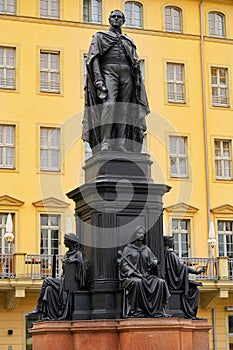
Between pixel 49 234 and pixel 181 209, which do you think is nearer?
pixel 49 234

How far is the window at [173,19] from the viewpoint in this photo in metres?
38.3

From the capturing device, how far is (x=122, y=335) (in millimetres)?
11922

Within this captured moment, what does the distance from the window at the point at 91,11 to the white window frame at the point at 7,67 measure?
3854 millimetres

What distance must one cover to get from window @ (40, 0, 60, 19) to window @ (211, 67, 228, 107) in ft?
24.8

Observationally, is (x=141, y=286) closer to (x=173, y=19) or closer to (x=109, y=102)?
(x=109, y=102)

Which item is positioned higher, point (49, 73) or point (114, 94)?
point (49, 73)

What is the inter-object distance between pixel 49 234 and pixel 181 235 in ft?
18.8

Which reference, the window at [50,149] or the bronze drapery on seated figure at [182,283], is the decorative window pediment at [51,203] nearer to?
the window at [50,149]

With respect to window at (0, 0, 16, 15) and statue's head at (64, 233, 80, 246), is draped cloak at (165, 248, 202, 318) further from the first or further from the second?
window at (0, 0, 16, 15)

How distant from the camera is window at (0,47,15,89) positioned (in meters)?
35.2

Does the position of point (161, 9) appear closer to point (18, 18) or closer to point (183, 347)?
point (18, 18)

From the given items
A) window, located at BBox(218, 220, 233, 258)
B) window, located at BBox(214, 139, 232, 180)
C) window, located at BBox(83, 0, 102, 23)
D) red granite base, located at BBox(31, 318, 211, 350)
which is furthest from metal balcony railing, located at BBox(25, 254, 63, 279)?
red granite base, located at BBox(31, 318, 211, 350)

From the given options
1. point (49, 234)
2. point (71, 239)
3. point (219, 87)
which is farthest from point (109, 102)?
point (219, 87)

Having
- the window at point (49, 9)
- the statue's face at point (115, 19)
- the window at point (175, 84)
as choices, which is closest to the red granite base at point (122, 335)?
the statue's face at point (115, 19)
